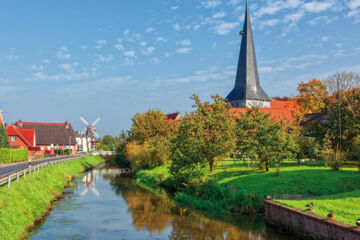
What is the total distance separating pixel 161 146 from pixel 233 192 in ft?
77.0

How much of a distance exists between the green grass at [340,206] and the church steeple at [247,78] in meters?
70.3

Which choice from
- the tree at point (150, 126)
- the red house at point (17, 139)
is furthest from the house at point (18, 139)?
the tree at point (150, 126)

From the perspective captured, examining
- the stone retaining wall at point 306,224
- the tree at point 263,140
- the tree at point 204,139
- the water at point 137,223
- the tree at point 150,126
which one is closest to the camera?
the stone retaining wall at point 306,224

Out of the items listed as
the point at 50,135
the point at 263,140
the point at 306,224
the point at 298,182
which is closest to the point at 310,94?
the point at 263,140

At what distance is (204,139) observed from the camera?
107ft

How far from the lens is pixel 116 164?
75.9m

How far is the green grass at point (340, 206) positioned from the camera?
14.8m

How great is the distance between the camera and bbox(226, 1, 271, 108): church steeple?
87.3 meters

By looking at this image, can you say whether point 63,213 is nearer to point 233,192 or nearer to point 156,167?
point 233,192

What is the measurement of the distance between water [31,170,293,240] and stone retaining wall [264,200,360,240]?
0.70m

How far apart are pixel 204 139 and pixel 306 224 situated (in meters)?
17.4

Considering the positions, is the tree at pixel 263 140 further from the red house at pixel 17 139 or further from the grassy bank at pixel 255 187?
the red house at pixel 17 139

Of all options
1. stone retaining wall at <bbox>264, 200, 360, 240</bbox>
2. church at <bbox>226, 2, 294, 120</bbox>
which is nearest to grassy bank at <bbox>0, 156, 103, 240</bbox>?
stone retaining wall at <bbox>264, 200, 360, 240</bbox>

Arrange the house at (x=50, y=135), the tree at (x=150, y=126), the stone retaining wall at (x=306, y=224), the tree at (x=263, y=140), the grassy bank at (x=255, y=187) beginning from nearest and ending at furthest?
the stone retaining wall at (x=306, y=224), the grassy bank at (x=255, y=187), the tree at (x=263, y=140), the tree at (x=150, y=126), the house at (x=50, y=135)
